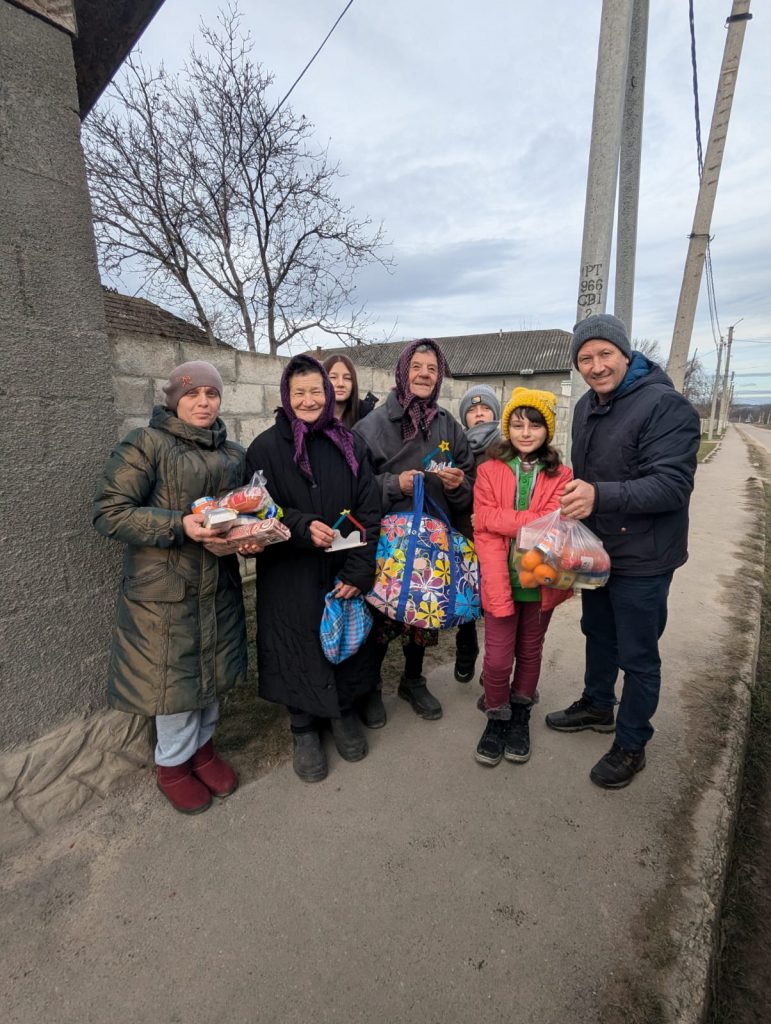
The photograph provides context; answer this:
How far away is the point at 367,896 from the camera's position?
5.91ft

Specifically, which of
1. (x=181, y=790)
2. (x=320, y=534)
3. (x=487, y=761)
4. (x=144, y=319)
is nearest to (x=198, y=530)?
(x=320, y=534)

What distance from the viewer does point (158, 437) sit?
6.65 feet

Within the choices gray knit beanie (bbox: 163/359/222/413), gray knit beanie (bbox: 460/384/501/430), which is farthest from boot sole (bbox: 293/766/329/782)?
gray knit beanie (bbox: 460/384/501/430)

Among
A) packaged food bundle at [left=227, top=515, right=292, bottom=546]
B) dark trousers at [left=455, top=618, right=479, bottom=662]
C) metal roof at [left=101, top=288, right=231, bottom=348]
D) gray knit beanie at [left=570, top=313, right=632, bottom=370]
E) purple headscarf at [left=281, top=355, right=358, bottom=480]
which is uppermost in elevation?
metal roof at [left=101, top=288, right=231, bottom=348]

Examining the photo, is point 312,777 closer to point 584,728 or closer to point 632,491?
point 584,728

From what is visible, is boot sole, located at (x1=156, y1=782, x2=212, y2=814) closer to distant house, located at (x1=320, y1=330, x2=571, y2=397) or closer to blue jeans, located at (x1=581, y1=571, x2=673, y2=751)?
blue jeans, located at (x1=581, y1=571, x2=673, y2=751)

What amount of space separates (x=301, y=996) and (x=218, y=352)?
13.4 ft

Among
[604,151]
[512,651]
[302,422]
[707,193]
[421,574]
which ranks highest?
[707,193]

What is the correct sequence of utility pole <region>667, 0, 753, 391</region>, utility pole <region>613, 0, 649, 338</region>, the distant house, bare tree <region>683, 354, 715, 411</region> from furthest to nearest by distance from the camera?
bare tree <region>683, 354, 715, 411</region> → the distant house → utility pole <region>667, 0, 753, 391</region> → utility pole <region>613, 0, 649, 338</region>

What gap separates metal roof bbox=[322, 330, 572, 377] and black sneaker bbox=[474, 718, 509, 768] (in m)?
18.6

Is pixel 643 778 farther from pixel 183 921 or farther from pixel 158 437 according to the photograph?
pixel 158 437

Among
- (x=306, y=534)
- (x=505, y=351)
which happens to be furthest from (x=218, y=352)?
(x=505, y=351)

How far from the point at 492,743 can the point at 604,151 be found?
164 inches

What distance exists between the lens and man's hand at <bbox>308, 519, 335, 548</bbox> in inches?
84.7
